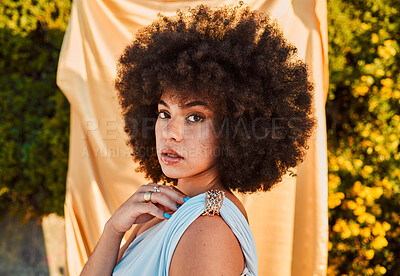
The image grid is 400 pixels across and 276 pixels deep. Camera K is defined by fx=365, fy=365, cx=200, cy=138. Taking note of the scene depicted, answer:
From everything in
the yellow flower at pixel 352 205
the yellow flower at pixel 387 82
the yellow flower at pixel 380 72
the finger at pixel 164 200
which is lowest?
the yellow flower at pixel 352 205

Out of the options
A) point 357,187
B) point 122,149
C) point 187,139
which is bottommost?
point 357,187

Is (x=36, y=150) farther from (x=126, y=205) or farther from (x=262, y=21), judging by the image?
(x=262, y=21)

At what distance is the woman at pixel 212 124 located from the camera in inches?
57.3

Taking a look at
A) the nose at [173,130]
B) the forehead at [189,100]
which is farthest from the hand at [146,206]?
the forehead at [189,100]

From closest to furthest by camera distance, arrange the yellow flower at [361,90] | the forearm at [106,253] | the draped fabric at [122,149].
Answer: the forearm at [106,253] < the draped fabric at [122,149] < the yellow flower at [361,90]

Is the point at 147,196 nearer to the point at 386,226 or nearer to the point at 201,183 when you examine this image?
the point at 201,183

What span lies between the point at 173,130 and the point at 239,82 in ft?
1.18

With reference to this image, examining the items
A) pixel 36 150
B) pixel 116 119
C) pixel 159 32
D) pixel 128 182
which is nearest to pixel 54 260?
pixel 36 150

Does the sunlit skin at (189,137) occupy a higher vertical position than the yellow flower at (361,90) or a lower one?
lower

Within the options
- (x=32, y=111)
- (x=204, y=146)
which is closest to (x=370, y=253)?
(x=204, y=146)

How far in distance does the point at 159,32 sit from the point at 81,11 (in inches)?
58.2

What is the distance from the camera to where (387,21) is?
3049 millimetres

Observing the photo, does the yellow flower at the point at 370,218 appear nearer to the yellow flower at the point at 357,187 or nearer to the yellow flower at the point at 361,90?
the yellow flower at the point at 357,187

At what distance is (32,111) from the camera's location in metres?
3.83
